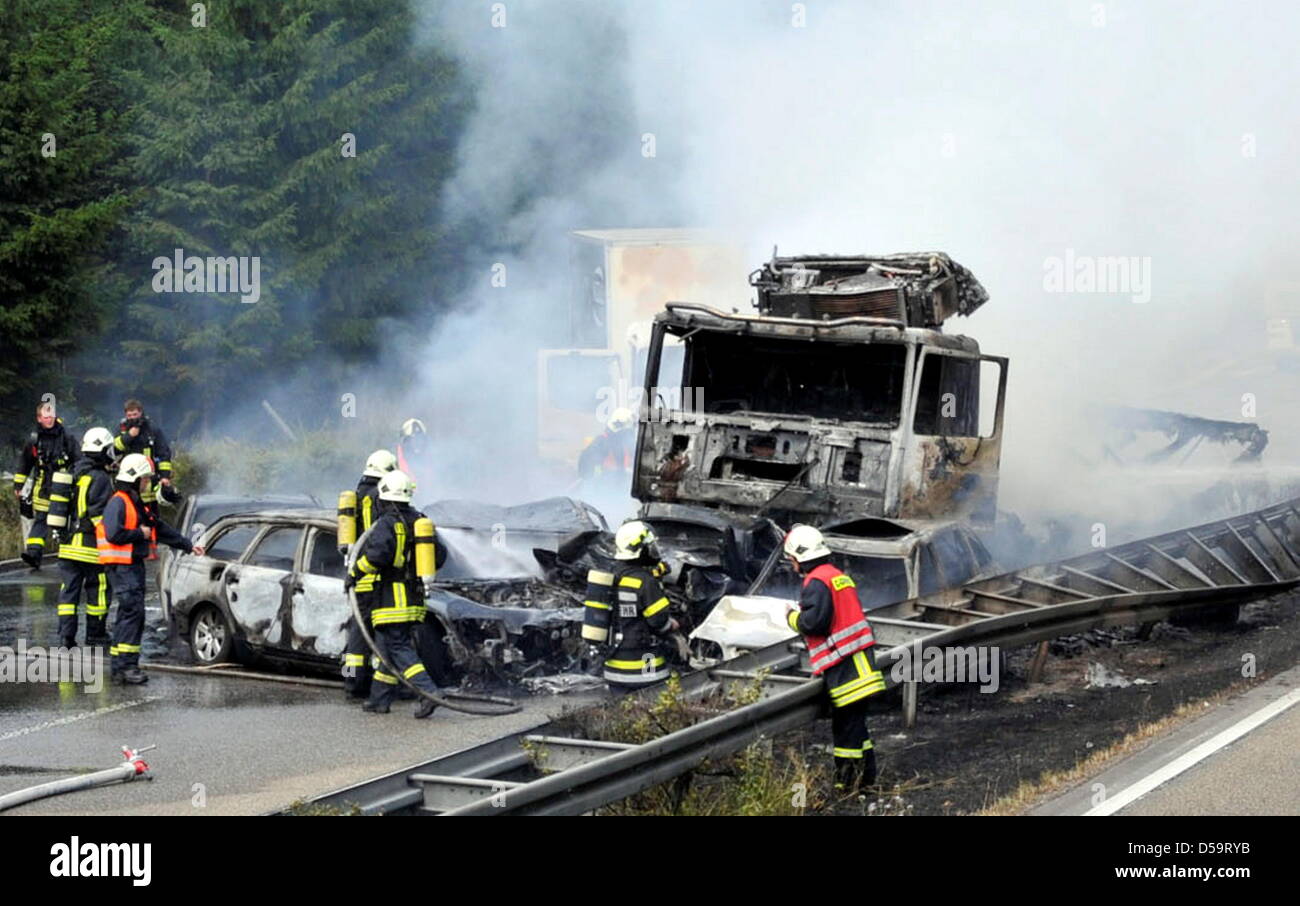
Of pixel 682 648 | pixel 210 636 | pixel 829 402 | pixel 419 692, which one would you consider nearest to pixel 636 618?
pixel 682 648

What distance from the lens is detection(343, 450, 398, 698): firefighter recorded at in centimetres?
988

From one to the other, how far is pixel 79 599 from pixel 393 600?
3267 mm

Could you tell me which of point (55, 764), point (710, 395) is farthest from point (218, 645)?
point (710, 395)

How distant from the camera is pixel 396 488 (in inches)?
391

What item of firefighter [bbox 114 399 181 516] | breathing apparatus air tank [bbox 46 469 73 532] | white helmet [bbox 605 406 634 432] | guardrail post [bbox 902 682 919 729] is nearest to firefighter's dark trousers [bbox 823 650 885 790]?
guardrail post [bbox 902 682 919 729]

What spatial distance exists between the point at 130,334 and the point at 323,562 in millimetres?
16195

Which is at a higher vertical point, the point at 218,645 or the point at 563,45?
the point at 563,45

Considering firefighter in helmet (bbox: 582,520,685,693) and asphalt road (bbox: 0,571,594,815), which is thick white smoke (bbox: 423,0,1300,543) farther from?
firefighter in helmet (bbox: 582,520,685,693)

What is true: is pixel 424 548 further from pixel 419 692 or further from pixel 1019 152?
pixel 1019 152

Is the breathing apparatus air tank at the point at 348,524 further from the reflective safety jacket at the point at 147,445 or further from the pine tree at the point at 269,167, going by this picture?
the pine tree at the point at 269,167

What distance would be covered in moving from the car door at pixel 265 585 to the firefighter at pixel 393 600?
106 cm

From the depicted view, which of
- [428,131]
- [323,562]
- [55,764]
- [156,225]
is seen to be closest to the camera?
[55,764]

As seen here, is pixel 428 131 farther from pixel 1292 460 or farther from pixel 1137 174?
pixel 1292 460

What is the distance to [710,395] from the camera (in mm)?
13672
